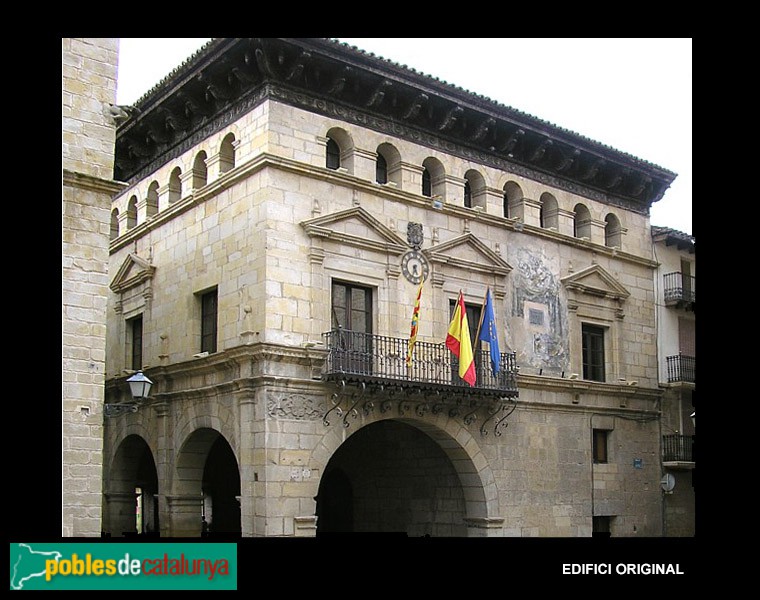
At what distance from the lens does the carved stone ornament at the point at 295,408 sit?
18.7 m

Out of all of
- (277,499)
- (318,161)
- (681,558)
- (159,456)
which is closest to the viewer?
(681,558)

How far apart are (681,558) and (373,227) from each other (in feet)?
37.2

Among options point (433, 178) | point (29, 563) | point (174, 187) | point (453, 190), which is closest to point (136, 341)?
point (174, 187)

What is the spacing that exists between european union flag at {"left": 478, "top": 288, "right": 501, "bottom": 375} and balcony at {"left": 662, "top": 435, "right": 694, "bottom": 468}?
7248 millimetres

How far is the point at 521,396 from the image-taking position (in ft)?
75.0

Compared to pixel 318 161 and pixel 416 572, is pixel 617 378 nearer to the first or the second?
pixel 318 161

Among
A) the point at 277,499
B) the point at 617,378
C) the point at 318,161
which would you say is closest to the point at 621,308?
the point at 617,378

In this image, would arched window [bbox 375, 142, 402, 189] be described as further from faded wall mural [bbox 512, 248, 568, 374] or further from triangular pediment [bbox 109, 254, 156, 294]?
triangular pediment [bbox 109, 254, 156, 294]

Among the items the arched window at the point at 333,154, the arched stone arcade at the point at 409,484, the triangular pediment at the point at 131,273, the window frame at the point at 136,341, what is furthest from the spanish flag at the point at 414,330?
the window frame at the point at 136,341

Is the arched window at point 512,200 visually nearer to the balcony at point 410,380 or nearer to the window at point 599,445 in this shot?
the balcony at point 410,380

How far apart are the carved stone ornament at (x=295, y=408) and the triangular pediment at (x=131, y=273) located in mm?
5782

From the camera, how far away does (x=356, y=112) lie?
20.9 meters

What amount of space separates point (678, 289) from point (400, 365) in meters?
9.85

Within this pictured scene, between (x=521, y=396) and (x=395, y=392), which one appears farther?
(x=521, y=396)
